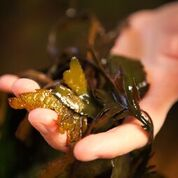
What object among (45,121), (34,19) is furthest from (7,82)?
(34,19)

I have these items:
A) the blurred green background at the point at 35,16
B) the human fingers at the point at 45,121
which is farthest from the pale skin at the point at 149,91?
the blurred green background at the point at 35,16

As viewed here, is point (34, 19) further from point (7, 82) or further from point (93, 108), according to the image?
point (93, 108)

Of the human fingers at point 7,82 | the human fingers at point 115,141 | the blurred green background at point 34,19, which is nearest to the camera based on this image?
the human fingers at point 115,141

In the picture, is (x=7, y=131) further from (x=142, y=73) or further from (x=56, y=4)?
(x=56, y=4)

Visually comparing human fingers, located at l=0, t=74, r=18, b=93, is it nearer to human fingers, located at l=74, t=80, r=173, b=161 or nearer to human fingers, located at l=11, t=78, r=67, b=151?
human fingers, located at l=11, t=78, r=67, b=151

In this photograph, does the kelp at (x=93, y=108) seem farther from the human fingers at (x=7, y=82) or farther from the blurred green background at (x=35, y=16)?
the blurred green background at (x=35, y=16)

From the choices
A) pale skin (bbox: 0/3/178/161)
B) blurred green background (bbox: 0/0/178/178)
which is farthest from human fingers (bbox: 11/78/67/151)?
blurred green background (bbox: 0/0/178/178)

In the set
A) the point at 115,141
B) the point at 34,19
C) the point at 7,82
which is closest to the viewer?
the point at 115,141
